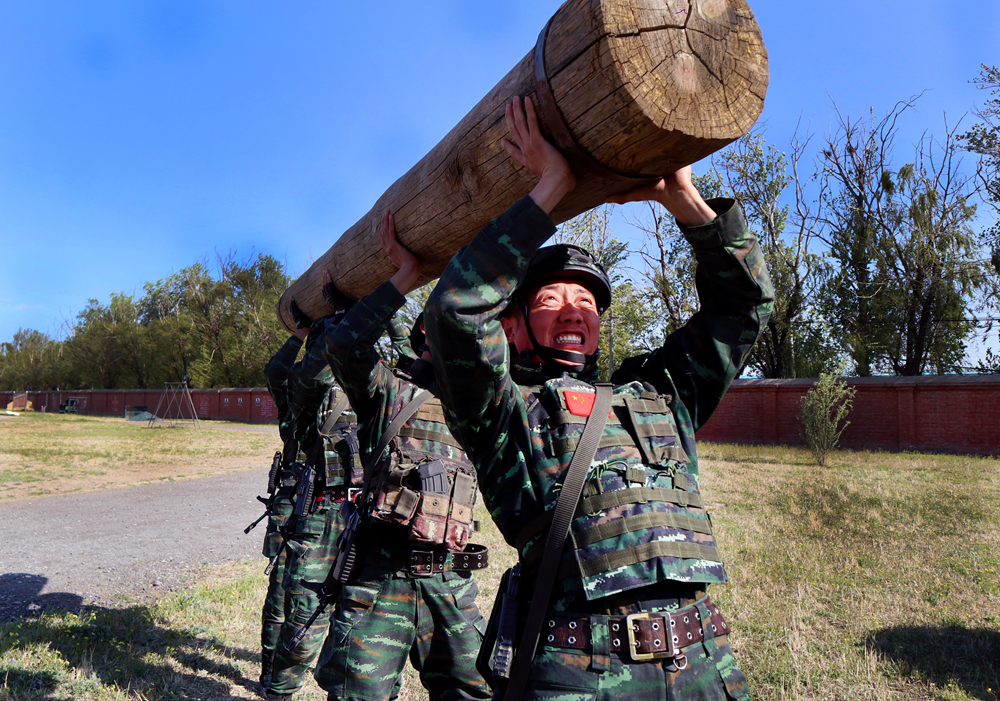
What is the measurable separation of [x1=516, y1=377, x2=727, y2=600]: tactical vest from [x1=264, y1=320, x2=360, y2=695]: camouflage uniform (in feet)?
6.45

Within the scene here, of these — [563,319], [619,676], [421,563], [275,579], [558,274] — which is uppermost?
[558,274]

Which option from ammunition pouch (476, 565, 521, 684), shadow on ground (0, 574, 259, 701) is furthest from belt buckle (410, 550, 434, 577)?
shadow on ground (0, 574, 259, 701)

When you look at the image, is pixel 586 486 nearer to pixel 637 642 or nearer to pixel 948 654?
pixel 637 642

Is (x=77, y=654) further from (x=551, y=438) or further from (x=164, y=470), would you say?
(x=164, y=470)

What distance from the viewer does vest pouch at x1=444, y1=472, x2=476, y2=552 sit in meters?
3.04

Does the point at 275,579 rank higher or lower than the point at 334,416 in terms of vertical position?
lower

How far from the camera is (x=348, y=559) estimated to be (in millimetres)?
3031

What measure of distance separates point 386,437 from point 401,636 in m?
0.92

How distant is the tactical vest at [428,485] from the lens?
2980mm

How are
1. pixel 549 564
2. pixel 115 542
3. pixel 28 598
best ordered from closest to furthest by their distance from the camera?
pixel 549 564, pixel 28 598, pixel 115 542

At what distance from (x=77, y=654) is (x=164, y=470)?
14.3 meters

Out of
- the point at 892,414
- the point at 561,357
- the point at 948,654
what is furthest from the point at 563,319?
the point at 892,414

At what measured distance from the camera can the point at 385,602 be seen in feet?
9.58

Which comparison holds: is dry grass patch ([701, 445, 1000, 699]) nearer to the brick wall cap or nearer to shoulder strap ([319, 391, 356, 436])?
shoulder strap ([319, 391, 356, 436])
